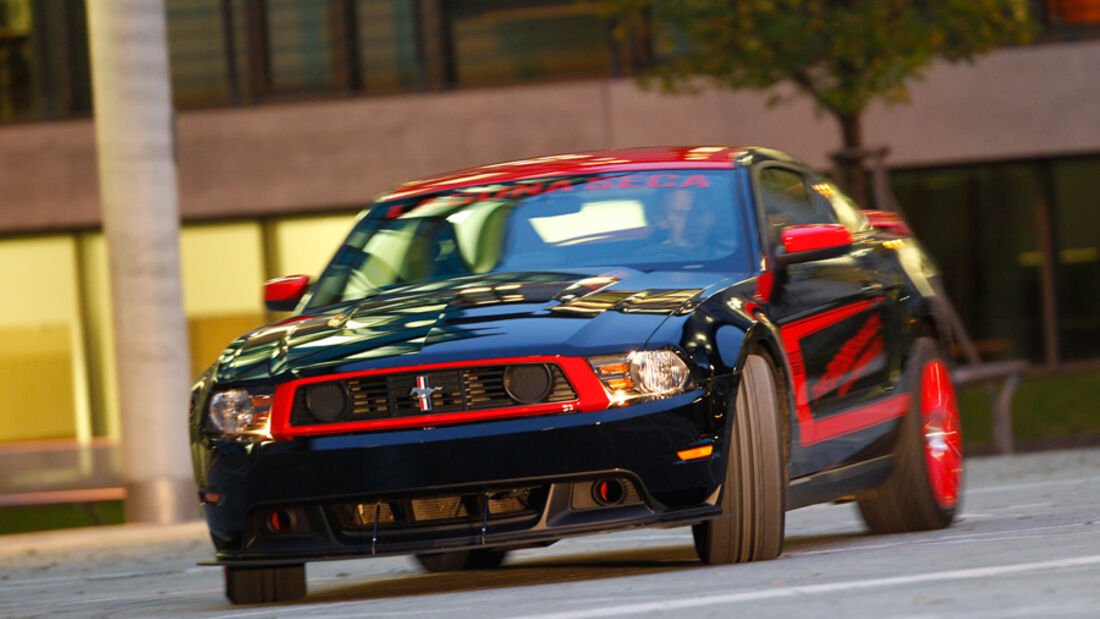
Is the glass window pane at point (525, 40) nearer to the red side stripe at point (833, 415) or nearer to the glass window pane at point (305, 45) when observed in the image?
the glass window pane at point (305, 45)

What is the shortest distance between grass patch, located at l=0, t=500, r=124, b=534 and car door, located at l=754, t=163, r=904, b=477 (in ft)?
32.1

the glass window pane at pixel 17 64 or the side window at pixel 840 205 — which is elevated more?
the glass window pane at pixel 17 64

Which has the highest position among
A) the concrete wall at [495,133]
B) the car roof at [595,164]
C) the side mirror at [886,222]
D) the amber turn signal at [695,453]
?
the concrete wall at [495,133]

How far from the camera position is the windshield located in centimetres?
689

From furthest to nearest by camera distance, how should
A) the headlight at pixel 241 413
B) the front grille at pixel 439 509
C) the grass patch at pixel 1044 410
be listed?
1. the grass patch at pixel 1044 410
2. the headlight at pixel 241 413
3. the front grille at pixel 439 509

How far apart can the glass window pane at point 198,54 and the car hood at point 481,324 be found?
1625 cm

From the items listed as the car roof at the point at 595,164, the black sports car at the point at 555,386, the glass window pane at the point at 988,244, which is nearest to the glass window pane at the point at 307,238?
the glass window pane at the point at 988,244

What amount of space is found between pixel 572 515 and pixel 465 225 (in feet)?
5.42

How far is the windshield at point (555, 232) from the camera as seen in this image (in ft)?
22.6

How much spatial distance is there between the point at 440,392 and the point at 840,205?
2.87m

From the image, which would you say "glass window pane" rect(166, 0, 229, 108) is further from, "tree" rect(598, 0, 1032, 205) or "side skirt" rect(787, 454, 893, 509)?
"side skirt" rect(787, 454, 893, 509)

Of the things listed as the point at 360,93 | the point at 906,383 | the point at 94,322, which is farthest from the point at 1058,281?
the point at 906,383

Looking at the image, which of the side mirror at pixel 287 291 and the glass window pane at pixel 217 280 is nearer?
the side mirror at pixel 287 291

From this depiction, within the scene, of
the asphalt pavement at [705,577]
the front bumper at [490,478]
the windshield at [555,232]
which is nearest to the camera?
the asphalt pavement at [705,577]
